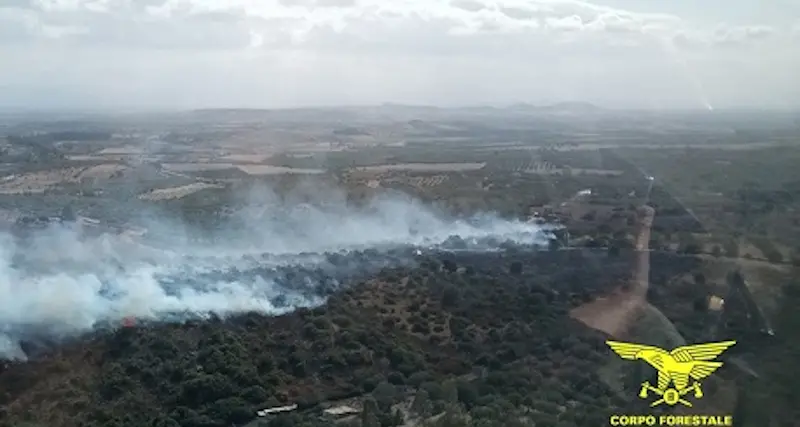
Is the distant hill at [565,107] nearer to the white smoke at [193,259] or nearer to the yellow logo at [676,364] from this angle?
the white smoke at [193,259]

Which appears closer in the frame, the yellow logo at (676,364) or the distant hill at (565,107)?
the yellow logo at (676,364)

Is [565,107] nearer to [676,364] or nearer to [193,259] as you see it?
[193,259]

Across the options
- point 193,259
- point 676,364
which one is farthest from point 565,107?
point 676,364

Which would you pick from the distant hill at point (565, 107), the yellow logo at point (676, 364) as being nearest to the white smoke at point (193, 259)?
the distant hill at point (565, 107)

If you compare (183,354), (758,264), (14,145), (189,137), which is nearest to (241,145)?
(189,137)

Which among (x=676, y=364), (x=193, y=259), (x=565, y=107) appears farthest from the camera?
(x=565, y=107)

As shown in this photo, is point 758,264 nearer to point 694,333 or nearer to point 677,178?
point 694,333
